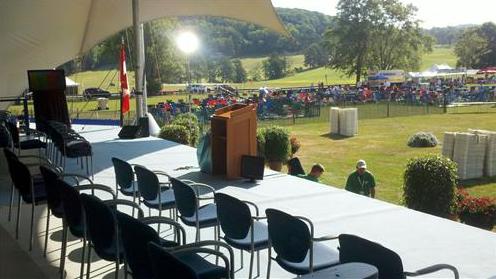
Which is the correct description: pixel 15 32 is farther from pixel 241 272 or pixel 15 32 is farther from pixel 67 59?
pixel 241 272

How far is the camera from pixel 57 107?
42.0 ft

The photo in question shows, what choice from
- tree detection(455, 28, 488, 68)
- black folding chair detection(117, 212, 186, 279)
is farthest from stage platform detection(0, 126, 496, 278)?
tree detection(455, 28, 488, 68)

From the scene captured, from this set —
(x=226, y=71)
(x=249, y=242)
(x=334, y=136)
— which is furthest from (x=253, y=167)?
(x=226, y=71)

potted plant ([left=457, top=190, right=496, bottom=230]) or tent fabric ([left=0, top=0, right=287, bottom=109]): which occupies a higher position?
tent fabric ([left=0, top=0, right=287, bottom=109])

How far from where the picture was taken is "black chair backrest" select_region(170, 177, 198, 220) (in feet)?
14.9

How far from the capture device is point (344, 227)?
6.14m

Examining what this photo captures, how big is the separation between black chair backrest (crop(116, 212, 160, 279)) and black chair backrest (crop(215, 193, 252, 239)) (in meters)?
1.00

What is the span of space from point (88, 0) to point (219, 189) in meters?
10.6

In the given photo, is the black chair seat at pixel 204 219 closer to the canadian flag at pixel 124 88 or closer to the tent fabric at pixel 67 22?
the tent fabric at pixel 67 22

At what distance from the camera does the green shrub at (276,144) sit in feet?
42.5

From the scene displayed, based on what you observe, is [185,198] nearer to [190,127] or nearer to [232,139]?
[232,139]

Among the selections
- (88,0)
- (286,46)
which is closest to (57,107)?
(88,0)

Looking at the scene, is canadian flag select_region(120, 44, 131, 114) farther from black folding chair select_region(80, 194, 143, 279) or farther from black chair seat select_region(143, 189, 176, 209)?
black folding chair select_region(80, 194, 143, 279)

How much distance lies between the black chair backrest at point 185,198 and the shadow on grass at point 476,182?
35.1 ft
